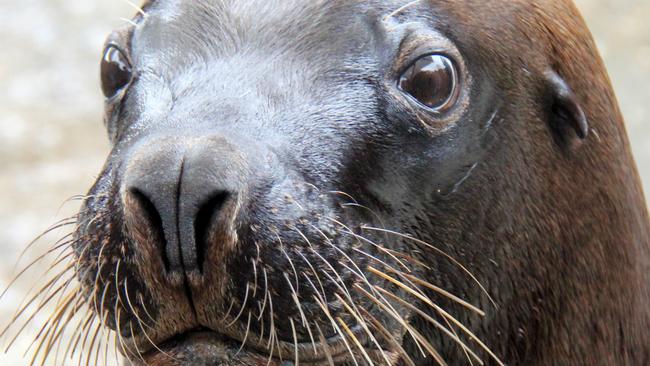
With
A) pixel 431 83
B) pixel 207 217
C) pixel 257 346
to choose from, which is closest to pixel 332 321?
pixel 257 346

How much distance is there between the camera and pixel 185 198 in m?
3.21

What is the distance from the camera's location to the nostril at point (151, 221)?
326 cm

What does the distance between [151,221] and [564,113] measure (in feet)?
5.33

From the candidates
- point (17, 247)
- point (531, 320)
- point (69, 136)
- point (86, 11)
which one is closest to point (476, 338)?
point (531, 320)

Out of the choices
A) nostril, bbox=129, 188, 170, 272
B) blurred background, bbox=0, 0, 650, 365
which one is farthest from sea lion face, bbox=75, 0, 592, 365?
blurred background, bbox=0, 0, 650, 365

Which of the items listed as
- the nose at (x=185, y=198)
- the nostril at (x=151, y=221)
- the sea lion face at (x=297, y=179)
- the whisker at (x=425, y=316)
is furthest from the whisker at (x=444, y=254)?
the nostril at (x=151, y=221)

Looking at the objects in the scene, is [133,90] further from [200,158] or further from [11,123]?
[11,123]

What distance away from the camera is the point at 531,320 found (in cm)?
409

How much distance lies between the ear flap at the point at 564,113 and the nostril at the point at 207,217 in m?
1.43

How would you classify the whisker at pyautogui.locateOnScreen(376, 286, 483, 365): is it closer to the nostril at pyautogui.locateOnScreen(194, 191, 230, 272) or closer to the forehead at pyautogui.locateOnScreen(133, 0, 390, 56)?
the nostril at pyautogui.locateOnScreen(194, 191, 230, 272)

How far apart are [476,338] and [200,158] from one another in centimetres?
110

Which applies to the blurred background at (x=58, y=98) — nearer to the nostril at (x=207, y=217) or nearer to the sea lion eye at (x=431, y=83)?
the sea lion eye at (x=431, y=83)

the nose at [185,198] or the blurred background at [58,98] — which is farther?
the blurred background at [58,98]

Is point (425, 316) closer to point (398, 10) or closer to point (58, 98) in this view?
point (398, 10)
